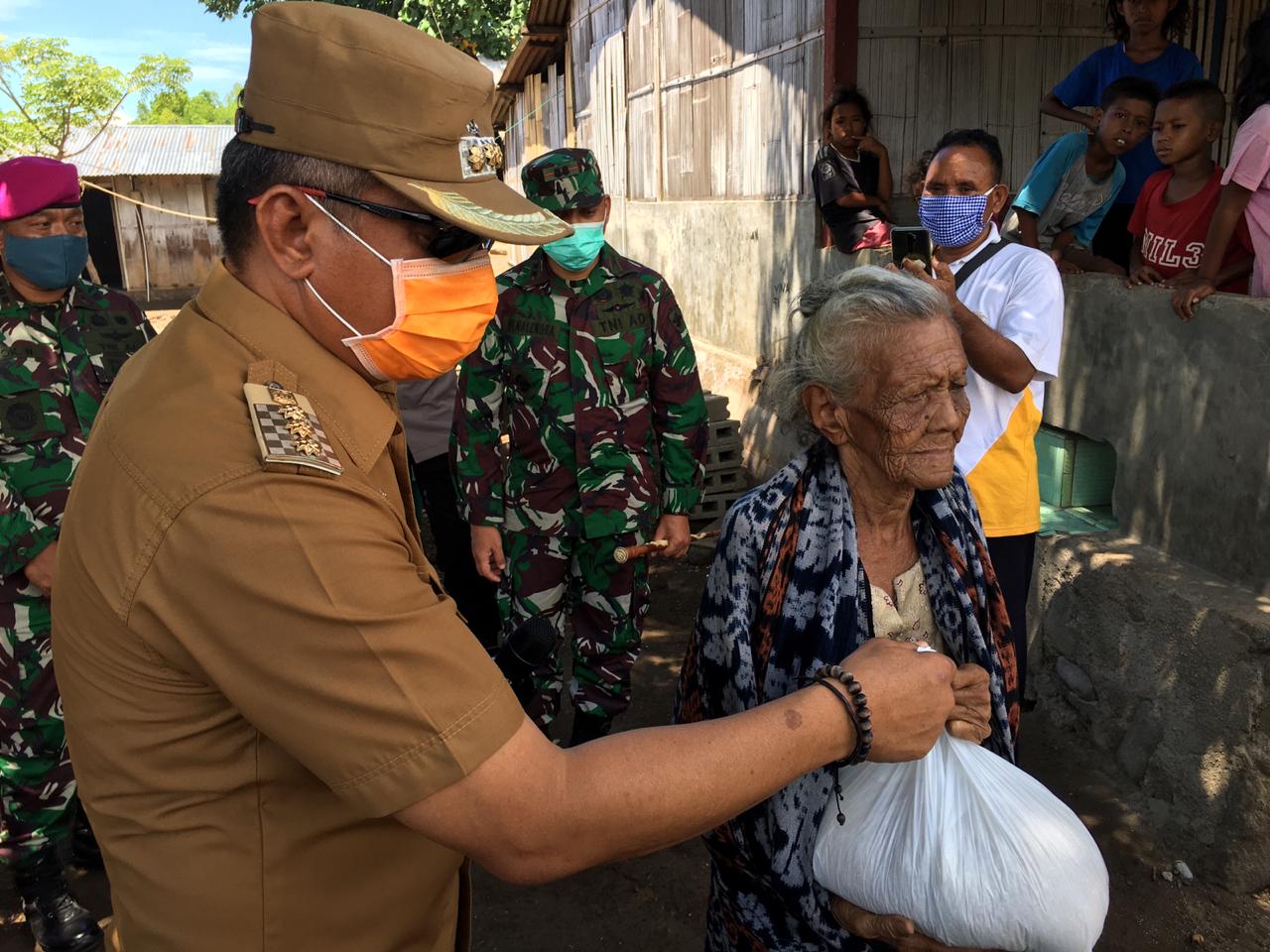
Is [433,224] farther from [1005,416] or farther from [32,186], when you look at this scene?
[32,186]

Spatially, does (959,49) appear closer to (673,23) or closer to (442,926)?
(673,23)

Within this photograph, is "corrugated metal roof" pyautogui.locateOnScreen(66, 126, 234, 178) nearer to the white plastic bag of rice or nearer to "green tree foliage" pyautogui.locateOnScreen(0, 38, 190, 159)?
"green tree foliage" pyautogui.locateOnScreen(0, 38, 190, 159)

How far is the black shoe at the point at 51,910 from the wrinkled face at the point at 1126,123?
5173 millimetres

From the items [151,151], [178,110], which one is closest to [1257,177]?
[151,151]

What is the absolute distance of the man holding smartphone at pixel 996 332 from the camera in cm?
311

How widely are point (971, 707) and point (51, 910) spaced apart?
3141 mm

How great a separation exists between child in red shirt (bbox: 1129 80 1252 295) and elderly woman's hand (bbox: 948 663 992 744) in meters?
2.71

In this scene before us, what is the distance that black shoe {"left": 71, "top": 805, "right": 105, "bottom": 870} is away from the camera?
3.80 meters

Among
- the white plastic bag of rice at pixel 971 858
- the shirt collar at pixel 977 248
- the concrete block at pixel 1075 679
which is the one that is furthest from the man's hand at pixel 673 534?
the white plastic bag of rice at pixel 971 858

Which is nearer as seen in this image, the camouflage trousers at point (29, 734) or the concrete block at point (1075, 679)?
the camouflage trousers at point (29, 734)

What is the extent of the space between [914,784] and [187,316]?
135cm

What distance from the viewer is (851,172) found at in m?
6.42

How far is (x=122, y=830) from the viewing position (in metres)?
1.25

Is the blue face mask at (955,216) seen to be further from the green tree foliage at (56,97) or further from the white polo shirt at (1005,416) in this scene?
the green tree foliage at (56,97)
